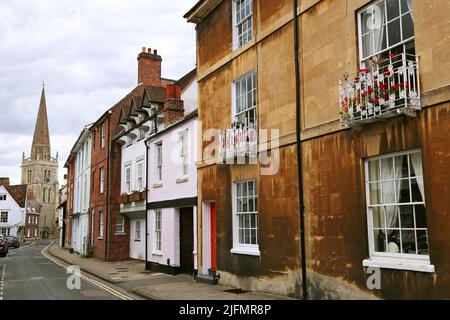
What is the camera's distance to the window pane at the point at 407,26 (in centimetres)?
812

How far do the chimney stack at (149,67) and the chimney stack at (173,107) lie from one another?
364 inches

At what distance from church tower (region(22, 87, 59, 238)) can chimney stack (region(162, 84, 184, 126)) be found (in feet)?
377

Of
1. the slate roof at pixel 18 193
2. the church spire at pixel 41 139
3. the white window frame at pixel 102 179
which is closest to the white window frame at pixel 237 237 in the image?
the white window frame at pixel 102 179

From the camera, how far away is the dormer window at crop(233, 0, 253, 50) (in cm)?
1316

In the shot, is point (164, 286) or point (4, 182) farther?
point (4, 182)

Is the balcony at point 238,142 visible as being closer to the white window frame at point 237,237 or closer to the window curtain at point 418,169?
the white window frame at point 237,237

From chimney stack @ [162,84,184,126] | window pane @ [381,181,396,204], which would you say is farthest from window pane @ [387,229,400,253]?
chimney stack @ [162,84,184,126]

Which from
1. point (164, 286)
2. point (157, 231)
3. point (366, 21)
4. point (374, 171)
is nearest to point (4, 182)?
point (157, 231)

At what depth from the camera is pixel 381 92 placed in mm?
8031

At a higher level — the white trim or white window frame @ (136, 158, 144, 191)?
white window frame @ (136, 158, 144, 191)

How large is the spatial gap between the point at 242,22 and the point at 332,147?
5754 millimetres

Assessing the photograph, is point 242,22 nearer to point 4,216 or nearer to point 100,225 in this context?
point 100,225

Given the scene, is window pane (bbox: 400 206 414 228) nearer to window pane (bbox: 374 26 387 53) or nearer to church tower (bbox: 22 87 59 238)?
window pane (bbox: 374 26 387 53)

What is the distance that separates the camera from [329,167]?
382 inches
